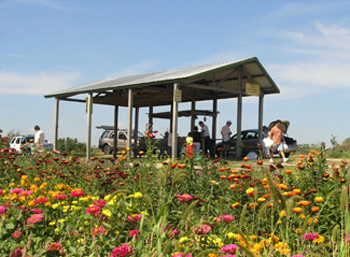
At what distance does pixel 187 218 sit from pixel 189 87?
1547cm

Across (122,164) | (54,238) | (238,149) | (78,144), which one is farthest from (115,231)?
(78,144)

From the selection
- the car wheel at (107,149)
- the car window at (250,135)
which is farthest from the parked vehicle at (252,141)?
the car wheel at (107,149)

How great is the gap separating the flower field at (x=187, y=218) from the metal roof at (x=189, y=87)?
32.2 ft

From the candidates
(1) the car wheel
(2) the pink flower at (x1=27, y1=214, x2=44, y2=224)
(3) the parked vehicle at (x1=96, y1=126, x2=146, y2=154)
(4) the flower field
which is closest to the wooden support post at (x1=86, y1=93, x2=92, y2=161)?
(3) the parked vehicle at (x1=96, y1=126, x2=146, y2=154)

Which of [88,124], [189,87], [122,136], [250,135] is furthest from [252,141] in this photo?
[122,136]

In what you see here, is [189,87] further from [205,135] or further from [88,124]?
[88,124]

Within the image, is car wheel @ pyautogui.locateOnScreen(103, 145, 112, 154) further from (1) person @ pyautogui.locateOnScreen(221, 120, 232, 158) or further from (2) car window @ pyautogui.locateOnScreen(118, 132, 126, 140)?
(1) person @ pyautogui.locateOnScreen(221, 120, 232, 158)

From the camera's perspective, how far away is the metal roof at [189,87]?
15.1 m

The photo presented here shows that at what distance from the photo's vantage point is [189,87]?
705 inches

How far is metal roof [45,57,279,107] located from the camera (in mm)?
15102

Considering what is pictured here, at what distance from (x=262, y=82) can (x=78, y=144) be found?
53.2ft

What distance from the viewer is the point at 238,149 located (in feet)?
54.0

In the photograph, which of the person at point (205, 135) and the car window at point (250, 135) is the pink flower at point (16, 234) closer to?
the person at point (205, 135)

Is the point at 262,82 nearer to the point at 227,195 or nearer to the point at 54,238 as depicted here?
the point at 227,195
